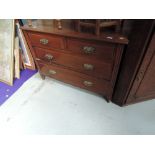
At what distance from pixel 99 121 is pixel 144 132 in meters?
0.44

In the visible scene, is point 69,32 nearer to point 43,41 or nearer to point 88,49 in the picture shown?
point 88,49

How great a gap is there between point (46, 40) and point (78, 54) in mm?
365

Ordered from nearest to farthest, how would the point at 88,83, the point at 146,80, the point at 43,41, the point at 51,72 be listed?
the point at 146,80 < the point at 43,41 < the point at 88,83 < the point at 51,72

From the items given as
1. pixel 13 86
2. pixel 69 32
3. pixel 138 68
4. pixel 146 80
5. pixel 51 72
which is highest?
pixel 69 32

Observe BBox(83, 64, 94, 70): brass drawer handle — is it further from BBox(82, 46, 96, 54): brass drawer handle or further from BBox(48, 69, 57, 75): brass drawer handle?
BBox(48, 69, 57, 75): brass drawer handle

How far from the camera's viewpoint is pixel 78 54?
1.16 m

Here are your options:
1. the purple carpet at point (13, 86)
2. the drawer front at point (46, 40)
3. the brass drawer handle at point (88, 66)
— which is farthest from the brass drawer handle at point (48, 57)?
the purple carpet at point (13, 86)

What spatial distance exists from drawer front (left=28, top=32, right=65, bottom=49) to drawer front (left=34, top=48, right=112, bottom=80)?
8 cm

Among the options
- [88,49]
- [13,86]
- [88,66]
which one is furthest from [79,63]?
[13,86]

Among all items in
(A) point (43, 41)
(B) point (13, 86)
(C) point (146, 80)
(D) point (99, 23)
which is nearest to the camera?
(D) point (99, 23)

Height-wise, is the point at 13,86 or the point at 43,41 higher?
the point at 43,41

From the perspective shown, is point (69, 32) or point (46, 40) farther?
point (46, 40)

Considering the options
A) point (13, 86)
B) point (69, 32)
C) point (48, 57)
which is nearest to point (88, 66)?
point (69, 32)
